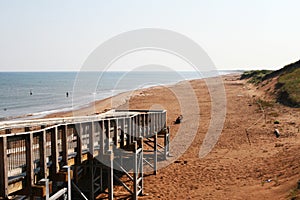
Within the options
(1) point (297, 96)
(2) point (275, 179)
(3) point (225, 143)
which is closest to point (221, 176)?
(2) point (275, 179)

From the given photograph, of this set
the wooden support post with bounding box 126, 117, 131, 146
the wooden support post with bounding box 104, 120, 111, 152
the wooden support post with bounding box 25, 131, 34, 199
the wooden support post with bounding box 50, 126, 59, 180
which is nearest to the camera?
the wooden support post with bounding box 25, 131, 34, 199

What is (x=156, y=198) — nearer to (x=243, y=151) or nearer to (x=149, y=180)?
(x=149, y=180)

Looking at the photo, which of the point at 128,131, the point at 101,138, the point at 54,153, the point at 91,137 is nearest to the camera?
the point at 54,153

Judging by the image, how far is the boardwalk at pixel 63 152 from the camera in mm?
6477

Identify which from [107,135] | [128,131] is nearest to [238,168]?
[128,131]

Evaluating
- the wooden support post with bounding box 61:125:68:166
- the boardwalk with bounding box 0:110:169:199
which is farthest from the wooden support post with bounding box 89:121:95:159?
the wooden support post with bounding box 61:125:68:166

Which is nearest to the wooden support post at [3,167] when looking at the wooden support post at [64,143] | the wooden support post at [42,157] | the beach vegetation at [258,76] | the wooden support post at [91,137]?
the wooden support post at [42,157]

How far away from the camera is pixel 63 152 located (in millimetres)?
7918

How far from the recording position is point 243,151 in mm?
19250

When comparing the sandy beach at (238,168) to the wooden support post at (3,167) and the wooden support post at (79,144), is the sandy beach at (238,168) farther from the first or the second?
the wooden support post at (3,167)

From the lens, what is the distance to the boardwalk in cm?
648

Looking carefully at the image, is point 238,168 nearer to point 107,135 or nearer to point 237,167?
point 237,167

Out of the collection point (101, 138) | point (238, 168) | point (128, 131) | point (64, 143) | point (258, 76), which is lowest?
point (238, 168)

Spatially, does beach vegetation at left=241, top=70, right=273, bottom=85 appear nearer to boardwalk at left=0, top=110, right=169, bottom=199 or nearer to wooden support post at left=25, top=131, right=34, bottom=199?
boardwalk at left=0, top=110, right=169, bottom=199
